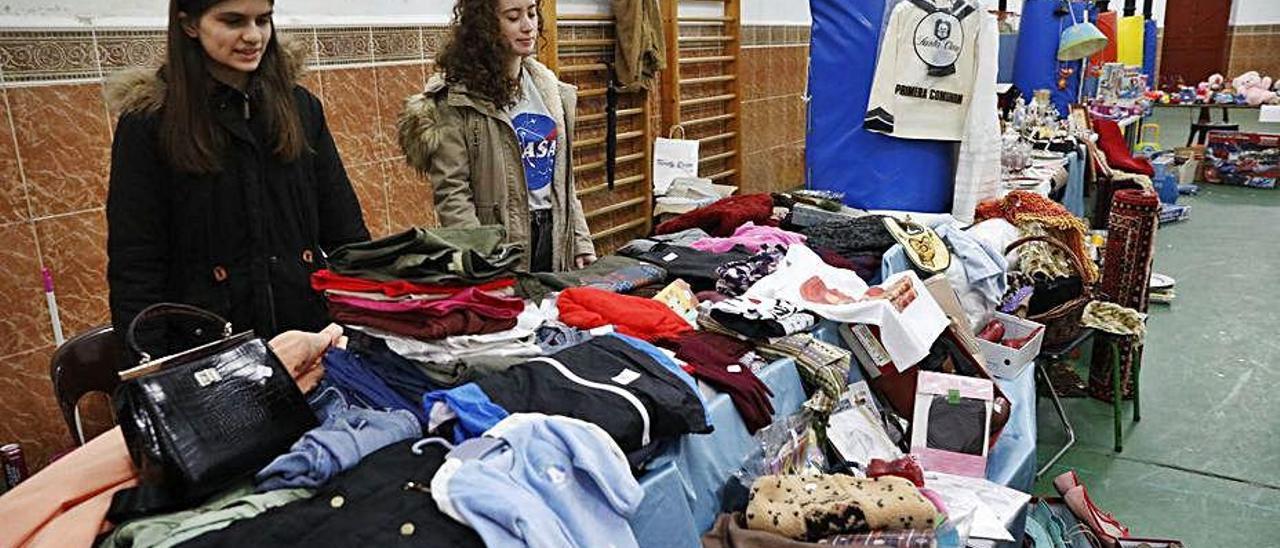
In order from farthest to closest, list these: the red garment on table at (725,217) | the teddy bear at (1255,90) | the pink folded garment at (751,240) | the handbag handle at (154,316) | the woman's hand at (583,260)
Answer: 1. the teddy bear at (1255,90)
2. the red garment on table at (725,217)
3. the pink folded garment at (751,240)
4. the woman's hand at (583,260)
5. the handbag handle at (154,316)

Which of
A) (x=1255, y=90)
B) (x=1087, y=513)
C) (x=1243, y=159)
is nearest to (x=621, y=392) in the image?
(x=1087, y=513)

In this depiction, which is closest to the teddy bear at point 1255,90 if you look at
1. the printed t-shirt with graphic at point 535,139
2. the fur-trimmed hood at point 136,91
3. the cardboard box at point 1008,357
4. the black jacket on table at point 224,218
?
the cardboard box at point 1008,357

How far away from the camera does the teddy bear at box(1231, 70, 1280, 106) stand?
8820 mm

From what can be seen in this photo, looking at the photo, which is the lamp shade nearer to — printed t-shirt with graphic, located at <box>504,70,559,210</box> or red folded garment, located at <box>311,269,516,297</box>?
printed t-shirt with graphic, located at <box>504,70,559,210</box>

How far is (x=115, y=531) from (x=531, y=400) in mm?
662

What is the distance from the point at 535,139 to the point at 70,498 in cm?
156

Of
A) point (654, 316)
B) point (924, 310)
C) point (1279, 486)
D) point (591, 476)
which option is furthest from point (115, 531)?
point (1279, 486)

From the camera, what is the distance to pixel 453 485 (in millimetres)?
1306

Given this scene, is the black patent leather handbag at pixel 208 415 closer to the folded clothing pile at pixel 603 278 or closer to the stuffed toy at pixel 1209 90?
the folded clothing pile at pixel 603 278

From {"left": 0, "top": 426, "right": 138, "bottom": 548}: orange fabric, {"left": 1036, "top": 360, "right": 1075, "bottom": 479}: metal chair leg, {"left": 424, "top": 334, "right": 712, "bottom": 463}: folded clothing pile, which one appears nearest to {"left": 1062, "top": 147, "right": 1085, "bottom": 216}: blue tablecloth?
{"left": 1036, "top": 360, "right": 1075, "bottom": 479}: metal chair leg

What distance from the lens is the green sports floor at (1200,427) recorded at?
2.85m

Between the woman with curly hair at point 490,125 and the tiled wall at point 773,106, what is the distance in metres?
3.64

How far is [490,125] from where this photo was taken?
8.25ft

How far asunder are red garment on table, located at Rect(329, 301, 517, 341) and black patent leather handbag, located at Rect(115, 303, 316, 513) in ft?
0.85
